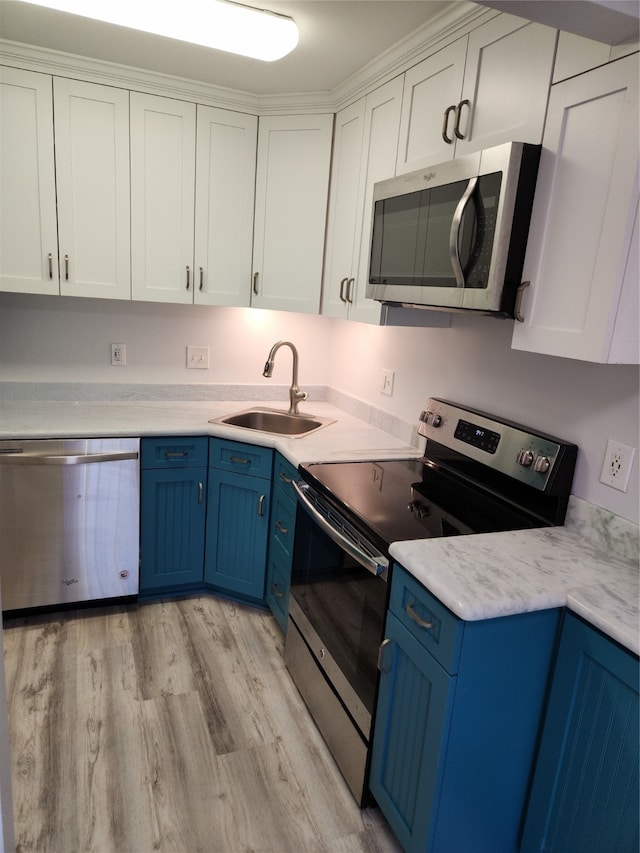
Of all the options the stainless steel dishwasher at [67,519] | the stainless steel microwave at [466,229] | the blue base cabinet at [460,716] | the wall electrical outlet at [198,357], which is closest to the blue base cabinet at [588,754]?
the blue base cabinet at [460,716]

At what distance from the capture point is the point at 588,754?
48.3 inches

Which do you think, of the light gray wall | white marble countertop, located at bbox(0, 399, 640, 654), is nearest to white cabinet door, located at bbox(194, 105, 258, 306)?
the light gray wall

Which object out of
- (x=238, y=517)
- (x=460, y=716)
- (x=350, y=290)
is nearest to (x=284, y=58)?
(x=350, y=290)

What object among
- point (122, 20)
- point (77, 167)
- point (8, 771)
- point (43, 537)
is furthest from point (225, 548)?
point (122, 20)

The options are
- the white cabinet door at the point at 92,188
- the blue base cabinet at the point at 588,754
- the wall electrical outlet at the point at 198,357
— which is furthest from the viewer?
the wall electrical outlet at the point at 198,357

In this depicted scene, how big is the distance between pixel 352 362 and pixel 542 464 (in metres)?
1.50

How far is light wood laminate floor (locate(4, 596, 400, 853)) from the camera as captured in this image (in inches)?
61.4

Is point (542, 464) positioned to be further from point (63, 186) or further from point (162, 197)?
point (63, 186)

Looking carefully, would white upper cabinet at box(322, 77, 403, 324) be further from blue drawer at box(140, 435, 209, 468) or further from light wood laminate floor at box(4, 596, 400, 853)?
light wood laminate floor at box(4, 596, 400, 853)

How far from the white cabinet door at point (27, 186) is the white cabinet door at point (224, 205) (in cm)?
62

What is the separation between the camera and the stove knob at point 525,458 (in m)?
1.69

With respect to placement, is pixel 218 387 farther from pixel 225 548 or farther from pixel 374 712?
pixel 374 712

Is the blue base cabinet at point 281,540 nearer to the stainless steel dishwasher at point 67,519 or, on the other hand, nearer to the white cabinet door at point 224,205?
the stainless steel dishwasher at point 67,519

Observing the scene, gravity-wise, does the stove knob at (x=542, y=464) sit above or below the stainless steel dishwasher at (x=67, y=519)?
above
